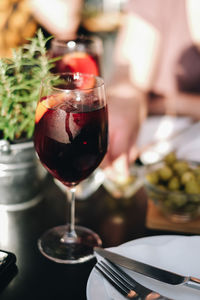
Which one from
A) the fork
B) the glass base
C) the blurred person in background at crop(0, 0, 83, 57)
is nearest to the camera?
the fork

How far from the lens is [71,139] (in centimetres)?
59

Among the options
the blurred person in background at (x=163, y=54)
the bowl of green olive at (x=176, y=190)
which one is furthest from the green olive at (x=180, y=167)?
the blurred person in background at (x=163, y=54)

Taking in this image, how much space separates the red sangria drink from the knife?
0.47m

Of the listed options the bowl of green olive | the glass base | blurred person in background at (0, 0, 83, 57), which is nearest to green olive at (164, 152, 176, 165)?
the bowl of green olive

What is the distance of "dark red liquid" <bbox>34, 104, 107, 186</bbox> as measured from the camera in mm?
584

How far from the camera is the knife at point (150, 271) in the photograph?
1.65 ft

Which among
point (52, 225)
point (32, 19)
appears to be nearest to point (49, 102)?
point (52, 225)

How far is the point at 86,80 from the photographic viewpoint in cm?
66

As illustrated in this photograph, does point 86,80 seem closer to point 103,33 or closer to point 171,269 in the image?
point 171,269

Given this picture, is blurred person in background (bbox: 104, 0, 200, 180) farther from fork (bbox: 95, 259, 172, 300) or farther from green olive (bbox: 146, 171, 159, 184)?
fork (bbox: 95, 259, 172, 300)

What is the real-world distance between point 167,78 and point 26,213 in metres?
1.21

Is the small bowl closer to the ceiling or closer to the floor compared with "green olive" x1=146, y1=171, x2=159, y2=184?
closer to the floor

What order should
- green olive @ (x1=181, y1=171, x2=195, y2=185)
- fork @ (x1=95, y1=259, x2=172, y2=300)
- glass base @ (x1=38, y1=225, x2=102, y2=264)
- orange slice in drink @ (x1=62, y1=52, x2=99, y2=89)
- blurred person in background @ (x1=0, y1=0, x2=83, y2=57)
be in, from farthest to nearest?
blurred person in background @ (x1=0, y1=0, x2=83, y2=57) < orange slice in drink @ (x1=62, y1=52, x2=99, y2=89) < green olive @ (x1=181, y1=171, x2=195, y2=185) < glass base @ (x1=38, y1=225, x2=102, y2=264) < fork @ (x1=95, y1=259, x2=172, y2=300)

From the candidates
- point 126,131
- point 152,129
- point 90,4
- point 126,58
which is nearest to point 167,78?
point 126,58
